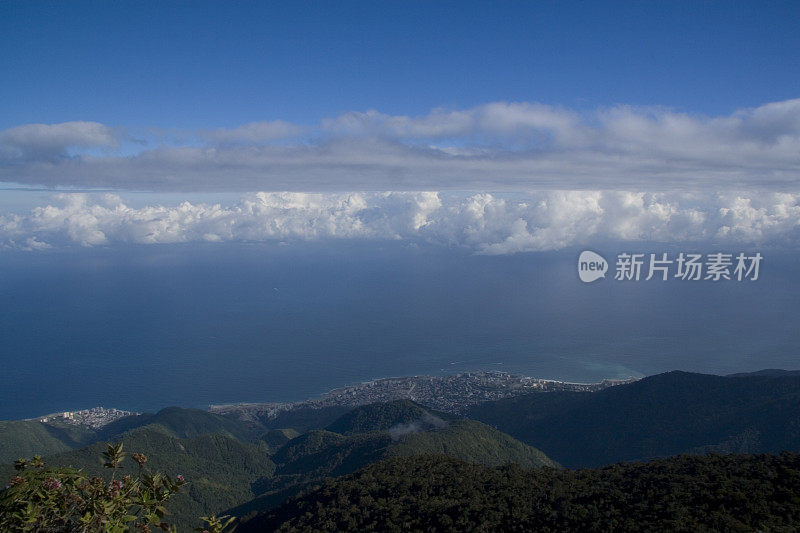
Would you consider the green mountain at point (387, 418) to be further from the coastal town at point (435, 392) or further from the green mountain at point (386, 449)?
the coastal town at point (435, 392)

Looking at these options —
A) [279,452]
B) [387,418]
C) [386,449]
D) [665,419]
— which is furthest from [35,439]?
[665,419]

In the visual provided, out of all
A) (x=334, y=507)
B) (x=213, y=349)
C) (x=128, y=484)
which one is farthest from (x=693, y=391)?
(x=213, y=349)

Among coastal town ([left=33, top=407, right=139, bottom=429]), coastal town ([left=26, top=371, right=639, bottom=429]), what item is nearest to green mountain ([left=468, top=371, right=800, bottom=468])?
coastal town ([left=26, top=371, right=639, bottom=429])

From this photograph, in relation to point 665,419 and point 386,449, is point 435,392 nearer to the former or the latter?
point 665,419

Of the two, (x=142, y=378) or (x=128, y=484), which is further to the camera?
(x=142, y=378)

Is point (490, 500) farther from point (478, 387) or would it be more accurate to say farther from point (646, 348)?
point (646, 348)
